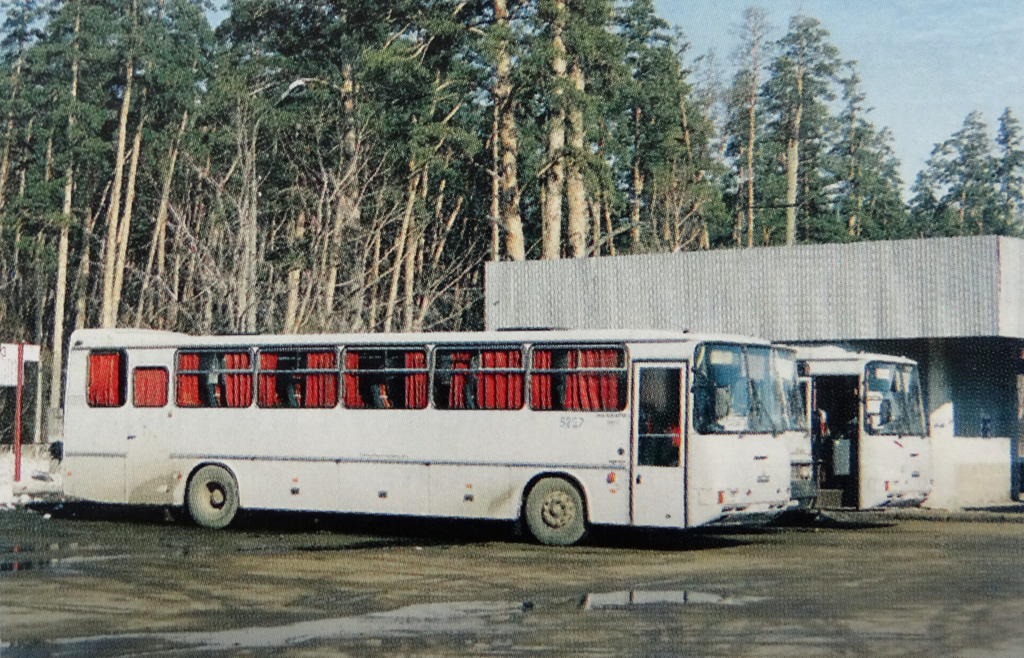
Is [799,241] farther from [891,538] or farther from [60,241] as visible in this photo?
[891,538]

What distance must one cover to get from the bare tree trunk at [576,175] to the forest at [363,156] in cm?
11

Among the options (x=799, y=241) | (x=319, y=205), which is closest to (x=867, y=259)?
(x=319, y=205)

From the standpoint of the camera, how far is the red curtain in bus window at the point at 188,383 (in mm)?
22328

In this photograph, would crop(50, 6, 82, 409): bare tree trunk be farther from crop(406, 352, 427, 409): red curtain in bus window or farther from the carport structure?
crop(406, 352, 427, 409): red curtain in bus window

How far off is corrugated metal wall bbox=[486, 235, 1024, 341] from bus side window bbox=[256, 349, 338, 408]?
14.9 m

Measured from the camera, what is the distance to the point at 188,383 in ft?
73.7

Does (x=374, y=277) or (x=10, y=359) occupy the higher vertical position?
(x=374, y=277)

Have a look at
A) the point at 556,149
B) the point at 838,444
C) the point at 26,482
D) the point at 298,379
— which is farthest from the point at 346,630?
the point at 556,149

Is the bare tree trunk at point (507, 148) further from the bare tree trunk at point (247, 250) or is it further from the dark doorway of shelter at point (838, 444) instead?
the dark doorway of shelter at point (838, 444)

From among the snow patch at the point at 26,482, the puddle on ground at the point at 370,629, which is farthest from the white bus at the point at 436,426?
the puddle on ground at the point at 370,629

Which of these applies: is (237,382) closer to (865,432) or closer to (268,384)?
(268,384)

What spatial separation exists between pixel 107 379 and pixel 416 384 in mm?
5527

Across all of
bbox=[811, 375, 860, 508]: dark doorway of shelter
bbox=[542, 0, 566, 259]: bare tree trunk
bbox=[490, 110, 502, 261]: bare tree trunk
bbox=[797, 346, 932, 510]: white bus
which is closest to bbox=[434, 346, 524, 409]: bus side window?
bbox=[797, 346, 932, 510]: white bus

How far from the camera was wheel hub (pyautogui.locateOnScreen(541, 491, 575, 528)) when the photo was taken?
757 inches
